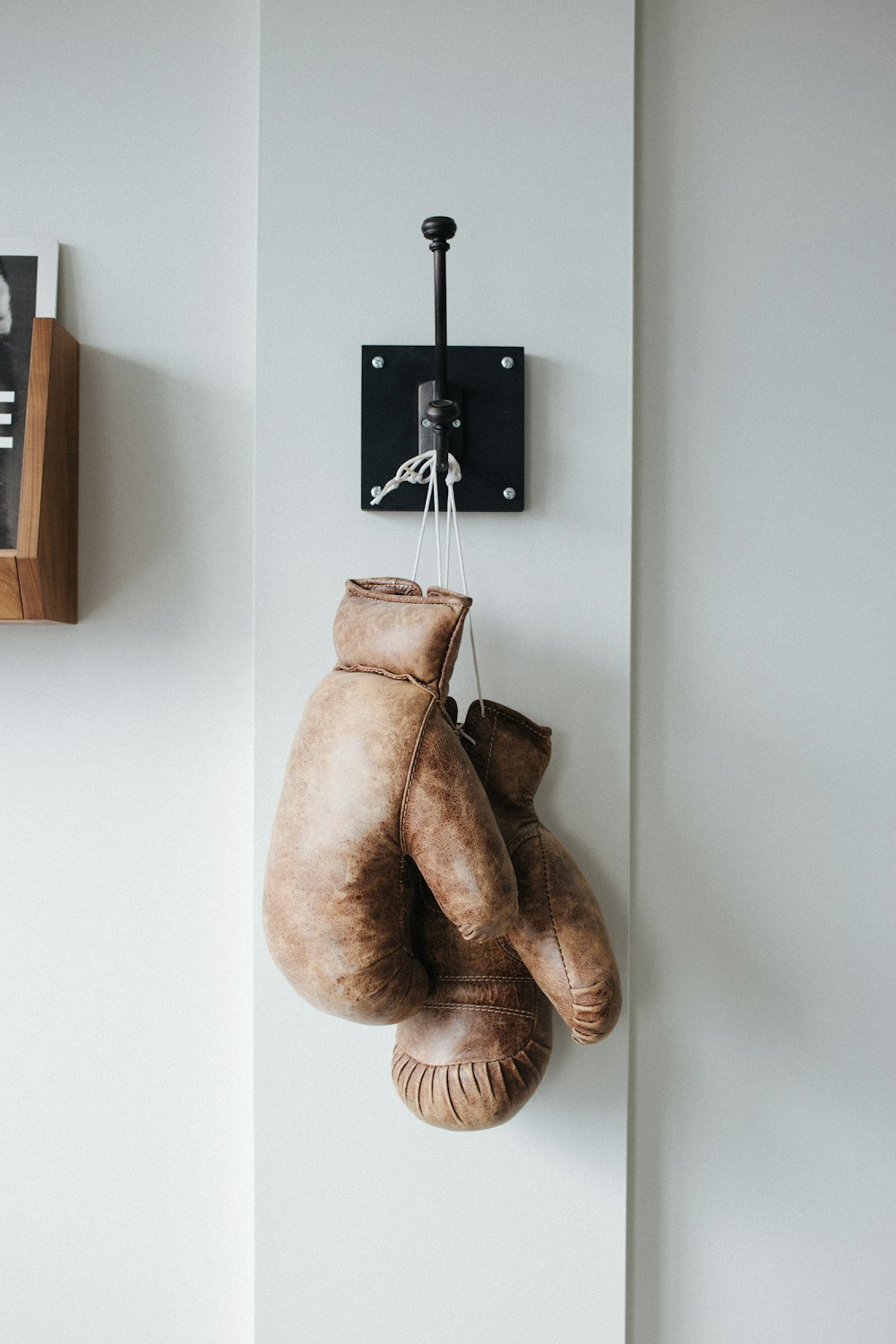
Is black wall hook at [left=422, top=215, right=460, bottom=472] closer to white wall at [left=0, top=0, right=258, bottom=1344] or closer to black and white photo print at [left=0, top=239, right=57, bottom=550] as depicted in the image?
white wall at [left=0, top=0, right=258, bottom=1344]

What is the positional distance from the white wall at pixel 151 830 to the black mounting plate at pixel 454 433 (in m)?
0.15

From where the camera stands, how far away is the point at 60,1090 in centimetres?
99

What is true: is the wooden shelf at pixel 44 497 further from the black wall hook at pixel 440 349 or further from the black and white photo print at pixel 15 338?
the black wall hook at pixel 440 349

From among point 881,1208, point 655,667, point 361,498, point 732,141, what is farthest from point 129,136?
point 881,1208

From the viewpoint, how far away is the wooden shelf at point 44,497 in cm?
87

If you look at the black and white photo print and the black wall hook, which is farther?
the black and white photo print

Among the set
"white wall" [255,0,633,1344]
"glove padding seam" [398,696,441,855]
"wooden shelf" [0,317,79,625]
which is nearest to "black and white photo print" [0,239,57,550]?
"wooden shelf" [0,317,79,625]

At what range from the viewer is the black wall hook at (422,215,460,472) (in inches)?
30.5

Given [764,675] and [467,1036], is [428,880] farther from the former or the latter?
[764,675]

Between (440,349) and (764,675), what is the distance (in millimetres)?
479

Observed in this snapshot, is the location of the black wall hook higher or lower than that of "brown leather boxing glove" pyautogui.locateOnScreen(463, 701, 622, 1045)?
higher

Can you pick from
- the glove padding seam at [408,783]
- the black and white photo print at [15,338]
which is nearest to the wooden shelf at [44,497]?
the black and white photo print at [15,338]

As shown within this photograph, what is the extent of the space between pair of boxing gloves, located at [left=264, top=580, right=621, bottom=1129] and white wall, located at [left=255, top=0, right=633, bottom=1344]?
114 mm

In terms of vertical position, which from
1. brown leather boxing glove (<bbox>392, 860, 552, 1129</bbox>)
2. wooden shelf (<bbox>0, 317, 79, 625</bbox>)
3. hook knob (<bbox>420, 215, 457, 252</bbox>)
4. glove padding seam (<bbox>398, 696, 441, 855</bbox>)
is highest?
hook knob (<bbox>420, 215, 457, 252</bbox>)
